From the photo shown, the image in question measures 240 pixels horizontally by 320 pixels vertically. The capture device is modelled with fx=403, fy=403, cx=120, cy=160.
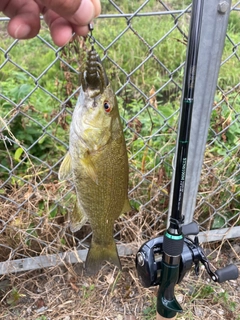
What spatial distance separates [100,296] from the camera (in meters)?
2.12

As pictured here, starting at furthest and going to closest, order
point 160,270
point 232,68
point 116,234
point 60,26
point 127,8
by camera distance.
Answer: point 127,8, point 232,68, point 116,234, point 160,270, point 60,26

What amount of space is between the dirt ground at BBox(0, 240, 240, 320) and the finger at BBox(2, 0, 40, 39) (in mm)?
1283

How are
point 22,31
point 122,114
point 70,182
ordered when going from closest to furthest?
1. point 22,31
2. point 70,182
3. point 122,114

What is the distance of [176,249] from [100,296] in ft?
3.09

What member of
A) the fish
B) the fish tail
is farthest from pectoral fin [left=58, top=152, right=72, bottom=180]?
the fish tail

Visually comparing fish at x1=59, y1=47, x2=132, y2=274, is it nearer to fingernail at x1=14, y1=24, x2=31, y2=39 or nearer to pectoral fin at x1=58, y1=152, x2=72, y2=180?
pectoral fin at x1=58, y1=152, x2=72, y2=180

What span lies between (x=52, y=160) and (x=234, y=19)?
328 centimetres

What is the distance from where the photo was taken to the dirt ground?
203cm

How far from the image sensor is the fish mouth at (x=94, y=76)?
37.3 inches

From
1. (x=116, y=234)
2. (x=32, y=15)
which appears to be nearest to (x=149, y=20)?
(x=116, y=234)

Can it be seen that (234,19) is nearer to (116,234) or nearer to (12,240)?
(116,234)

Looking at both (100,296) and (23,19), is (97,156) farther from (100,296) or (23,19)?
(100,296)

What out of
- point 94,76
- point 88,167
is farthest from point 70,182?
point 94,76

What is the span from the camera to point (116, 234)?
85.1 inches
